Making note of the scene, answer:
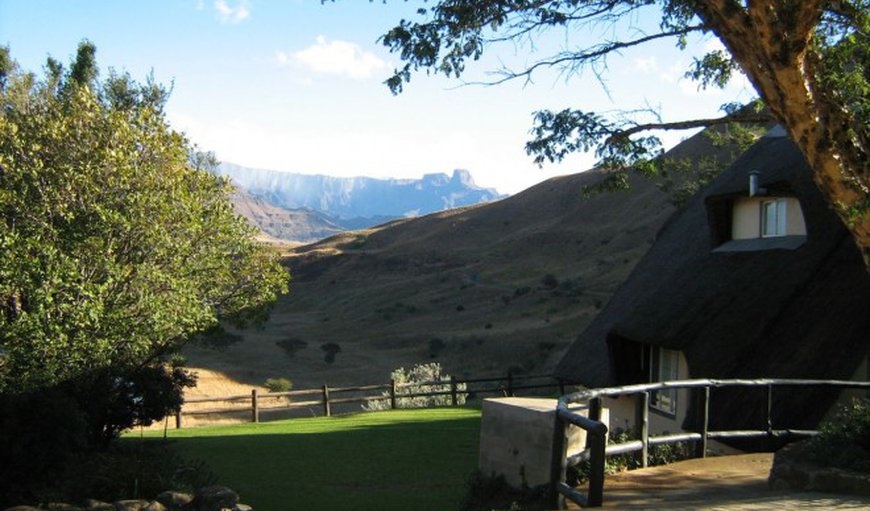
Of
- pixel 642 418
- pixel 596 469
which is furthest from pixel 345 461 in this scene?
pixel 596 469

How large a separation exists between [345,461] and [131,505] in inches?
210

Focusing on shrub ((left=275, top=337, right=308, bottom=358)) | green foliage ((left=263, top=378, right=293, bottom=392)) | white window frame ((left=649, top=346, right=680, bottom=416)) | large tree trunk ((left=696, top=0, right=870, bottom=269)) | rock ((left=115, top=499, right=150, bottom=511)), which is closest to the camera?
large tree trunk ((left=696, top=0, right=870, bottom=269))

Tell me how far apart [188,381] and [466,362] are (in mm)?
43185

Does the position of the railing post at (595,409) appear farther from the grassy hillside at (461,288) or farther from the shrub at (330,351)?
the shrub at (330,351)

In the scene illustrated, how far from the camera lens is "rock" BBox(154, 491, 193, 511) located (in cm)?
1280

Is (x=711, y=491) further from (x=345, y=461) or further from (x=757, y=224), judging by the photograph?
(x=757, y=224)

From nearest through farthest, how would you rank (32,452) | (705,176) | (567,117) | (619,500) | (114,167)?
(619,500)
(32,452)
(567,117)
(114,167)
(705,176)

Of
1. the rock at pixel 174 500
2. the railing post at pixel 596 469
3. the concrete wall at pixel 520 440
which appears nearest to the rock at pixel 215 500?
the rock at pixel 174 500

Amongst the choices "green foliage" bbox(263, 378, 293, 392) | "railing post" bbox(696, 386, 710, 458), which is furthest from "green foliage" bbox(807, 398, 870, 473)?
"green foliage" bbox(263, 378, 293, 392)

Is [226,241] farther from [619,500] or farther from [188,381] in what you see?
[619,500]

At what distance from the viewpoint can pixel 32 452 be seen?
535 inches

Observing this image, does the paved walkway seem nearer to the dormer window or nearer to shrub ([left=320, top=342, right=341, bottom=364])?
the dormer window

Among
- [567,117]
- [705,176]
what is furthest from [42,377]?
[705,176]

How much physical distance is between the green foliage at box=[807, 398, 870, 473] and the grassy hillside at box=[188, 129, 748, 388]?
4682 cm
